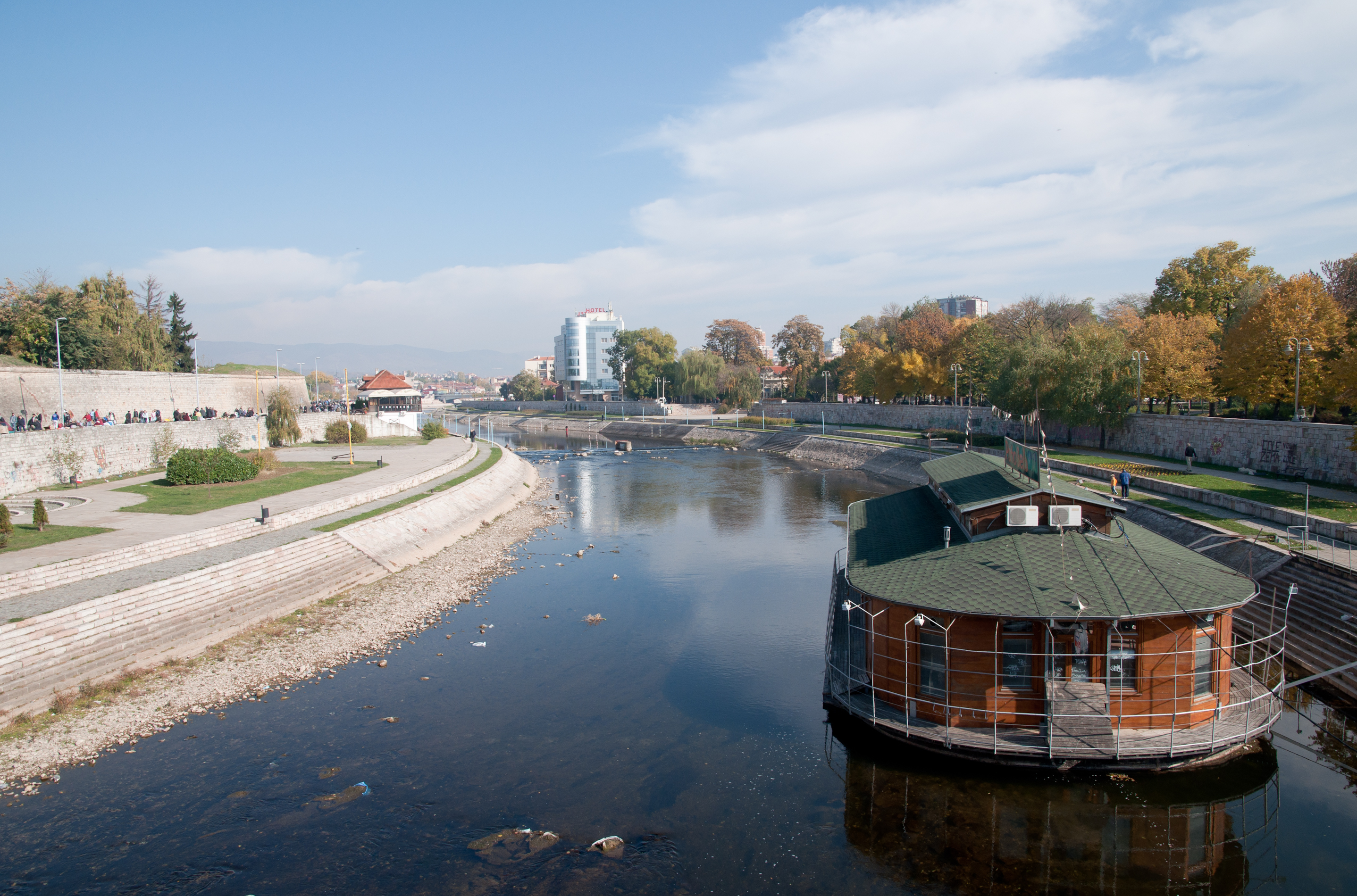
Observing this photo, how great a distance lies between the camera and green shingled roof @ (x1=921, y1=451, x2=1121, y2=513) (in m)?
16.8

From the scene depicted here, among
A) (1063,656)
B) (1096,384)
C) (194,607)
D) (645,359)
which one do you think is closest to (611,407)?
(645,359)

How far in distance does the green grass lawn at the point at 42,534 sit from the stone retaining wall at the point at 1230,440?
36.8m

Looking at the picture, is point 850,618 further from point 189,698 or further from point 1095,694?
point 189,698

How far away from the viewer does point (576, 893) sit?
11.8m

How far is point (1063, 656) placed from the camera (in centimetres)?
1350

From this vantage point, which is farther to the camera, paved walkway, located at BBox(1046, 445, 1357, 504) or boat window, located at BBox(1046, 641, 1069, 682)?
paved walkway, located at BBox(1046, 445, 1357, 504)

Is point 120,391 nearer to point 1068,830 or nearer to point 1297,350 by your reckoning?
point 1068,830

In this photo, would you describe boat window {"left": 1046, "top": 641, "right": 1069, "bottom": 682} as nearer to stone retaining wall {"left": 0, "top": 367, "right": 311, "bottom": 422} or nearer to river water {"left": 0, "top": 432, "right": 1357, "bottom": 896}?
river water {"left": 0, "top": 432, "right": 1357, "bottom": 896}

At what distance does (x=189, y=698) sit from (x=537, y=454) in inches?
2724

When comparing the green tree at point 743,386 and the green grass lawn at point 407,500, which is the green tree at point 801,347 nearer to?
the green tree at point 743,386

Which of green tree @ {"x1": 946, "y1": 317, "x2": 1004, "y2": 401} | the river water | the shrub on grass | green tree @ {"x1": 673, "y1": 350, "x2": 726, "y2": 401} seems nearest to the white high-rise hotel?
green tree @ {"x1": 673, "y1": 350, "x2": 726, "y2": 401}

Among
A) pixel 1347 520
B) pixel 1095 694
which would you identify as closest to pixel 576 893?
pixel 1095 694

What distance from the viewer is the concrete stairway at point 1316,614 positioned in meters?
17.8

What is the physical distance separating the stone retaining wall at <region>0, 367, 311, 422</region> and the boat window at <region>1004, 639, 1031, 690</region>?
55.8m
